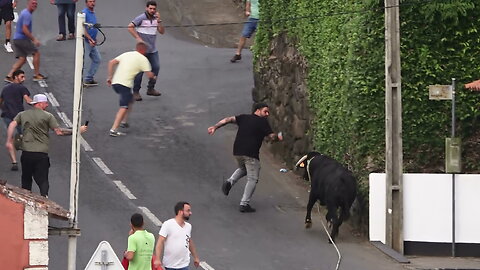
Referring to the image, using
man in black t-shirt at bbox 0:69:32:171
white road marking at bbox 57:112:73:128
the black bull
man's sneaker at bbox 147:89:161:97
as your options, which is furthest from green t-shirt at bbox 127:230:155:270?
man's sneaker at bbox 147:89:161:97

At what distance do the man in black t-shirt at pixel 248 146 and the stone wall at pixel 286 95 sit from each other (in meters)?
2.02

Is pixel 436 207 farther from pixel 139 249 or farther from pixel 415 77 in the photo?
pixel 139 249

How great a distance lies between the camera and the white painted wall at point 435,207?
59.1 feet

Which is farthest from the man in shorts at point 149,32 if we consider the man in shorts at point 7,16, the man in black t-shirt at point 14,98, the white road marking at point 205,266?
the white road marking at point 205,266

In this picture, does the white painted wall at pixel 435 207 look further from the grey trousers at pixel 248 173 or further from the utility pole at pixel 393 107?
the grey trousers at pixel 248 173

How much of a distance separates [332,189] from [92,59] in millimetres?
9040

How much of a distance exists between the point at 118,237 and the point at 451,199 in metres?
4.69

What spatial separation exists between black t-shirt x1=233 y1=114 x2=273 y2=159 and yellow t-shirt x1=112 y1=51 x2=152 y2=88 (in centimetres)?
357

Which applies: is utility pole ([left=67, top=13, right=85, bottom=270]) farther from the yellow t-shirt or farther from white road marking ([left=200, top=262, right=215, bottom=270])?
the yellow t-shirt

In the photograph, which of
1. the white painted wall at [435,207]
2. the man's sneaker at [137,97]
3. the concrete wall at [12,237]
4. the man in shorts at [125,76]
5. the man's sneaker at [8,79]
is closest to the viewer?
the concrete wall at [12,237]

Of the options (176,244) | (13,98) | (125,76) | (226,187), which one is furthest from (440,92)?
(13,98)

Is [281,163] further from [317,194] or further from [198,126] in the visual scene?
[317,194]

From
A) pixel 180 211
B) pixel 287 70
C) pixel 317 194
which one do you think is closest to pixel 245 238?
pixel 317 194

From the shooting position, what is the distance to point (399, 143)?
18.3 metres
